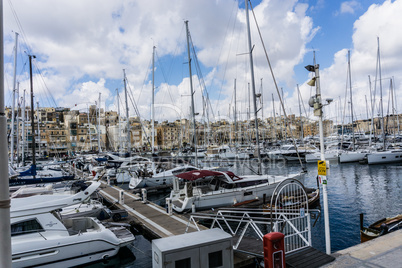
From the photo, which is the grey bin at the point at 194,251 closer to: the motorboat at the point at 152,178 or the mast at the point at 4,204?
the mast at the point at 4,204

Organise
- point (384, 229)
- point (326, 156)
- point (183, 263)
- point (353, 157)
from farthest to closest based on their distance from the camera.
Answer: point (326, 156)
point (353, 157)
point (384, 229)
point (183, 263)

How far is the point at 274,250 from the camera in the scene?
6457mm

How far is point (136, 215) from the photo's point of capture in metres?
16.2

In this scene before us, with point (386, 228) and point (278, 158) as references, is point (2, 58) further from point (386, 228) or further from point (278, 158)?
point (278, 158)

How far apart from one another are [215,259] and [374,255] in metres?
5.10

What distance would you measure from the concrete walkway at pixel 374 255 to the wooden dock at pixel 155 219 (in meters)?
6.78

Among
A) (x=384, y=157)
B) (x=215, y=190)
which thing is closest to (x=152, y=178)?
(x=215, y=190)

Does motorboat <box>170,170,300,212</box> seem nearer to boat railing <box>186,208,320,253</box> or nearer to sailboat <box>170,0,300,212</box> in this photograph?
sailboat <box>170,0,300,212</box>

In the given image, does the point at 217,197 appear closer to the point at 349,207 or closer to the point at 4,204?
the point at 349,207

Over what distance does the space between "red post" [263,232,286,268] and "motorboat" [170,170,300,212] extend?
395 inches

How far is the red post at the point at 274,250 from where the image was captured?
6.42 meters

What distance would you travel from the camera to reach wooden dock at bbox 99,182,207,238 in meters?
13.0

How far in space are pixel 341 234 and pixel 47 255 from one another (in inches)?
567

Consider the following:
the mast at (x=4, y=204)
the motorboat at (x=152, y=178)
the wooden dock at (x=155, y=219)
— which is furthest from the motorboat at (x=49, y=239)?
the motorboat at (x=152, y=178)
